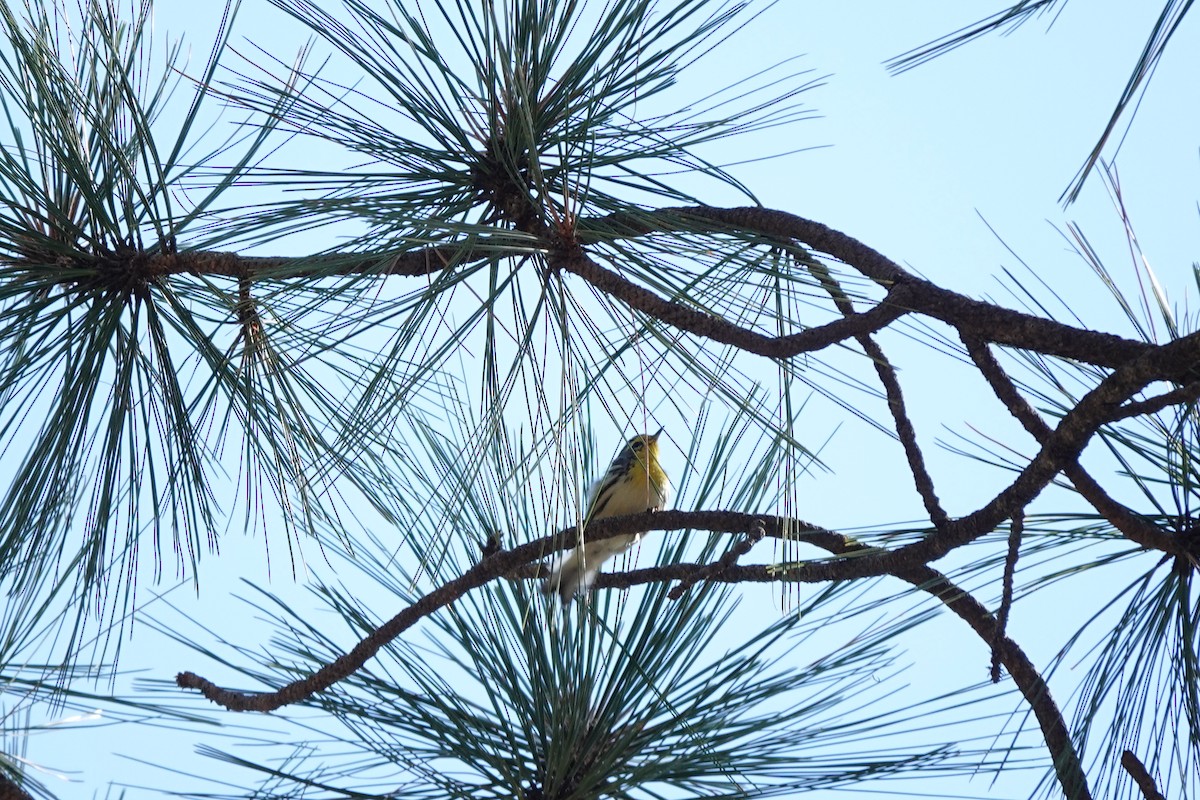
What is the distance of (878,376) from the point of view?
4.49 ft

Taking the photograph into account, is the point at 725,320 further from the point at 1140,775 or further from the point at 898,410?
the point at 1140,775

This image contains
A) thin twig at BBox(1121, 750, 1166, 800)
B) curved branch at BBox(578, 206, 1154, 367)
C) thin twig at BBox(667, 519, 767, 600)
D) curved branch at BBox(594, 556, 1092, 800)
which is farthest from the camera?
thin twig at BBox(667, 519, 767, 600)

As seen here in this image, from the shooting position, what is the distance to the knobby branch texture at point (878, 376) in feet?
3.27

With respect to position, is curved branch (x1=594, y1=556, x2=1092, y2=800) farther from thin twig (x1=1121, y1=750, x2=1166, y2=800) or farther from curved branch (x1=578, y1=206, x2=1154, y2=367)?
curved branch (x1=578, y1=206, x2=1154, y2=367)

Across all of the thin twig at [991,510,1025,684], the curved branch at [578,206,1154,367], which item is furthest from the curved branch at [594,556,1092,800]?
the curved branch at [578,206,1154,367]

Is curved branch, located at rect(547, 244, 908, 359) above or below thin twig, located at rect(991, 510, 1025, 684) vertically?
above

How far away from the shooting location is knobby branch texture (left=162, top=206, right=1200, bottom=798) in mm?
996

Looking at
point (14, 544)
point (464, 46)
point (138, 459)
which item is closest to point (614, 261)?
point (464, 46)

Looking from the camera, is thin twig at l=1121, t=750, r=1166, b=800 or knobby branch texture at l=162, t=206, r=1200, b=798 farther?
thin twig at l=1121, t=750, r=1166, b=800

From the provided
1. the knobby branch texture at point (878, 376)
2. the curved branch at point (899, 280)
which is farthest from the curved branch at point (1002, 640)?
the curved branch at point (899, 280)

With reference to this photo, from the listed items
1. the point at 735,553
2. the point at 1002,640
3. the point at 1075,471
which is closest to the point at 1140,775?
the point at 1002,640

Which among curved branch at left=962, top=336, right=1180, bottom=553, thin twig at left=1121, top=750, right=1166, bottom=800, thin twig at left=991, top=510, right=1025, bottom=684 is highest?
curved branch at left=962, top=336, right=1180, bottom=553

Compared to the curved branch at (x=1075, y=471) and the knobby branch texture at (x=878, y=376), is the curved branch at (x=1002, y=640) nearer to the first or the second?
the knobby branch texture at (x=878, y=376)

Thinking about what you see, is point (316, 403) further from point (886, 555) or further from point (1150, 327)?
point (1150, 327)
